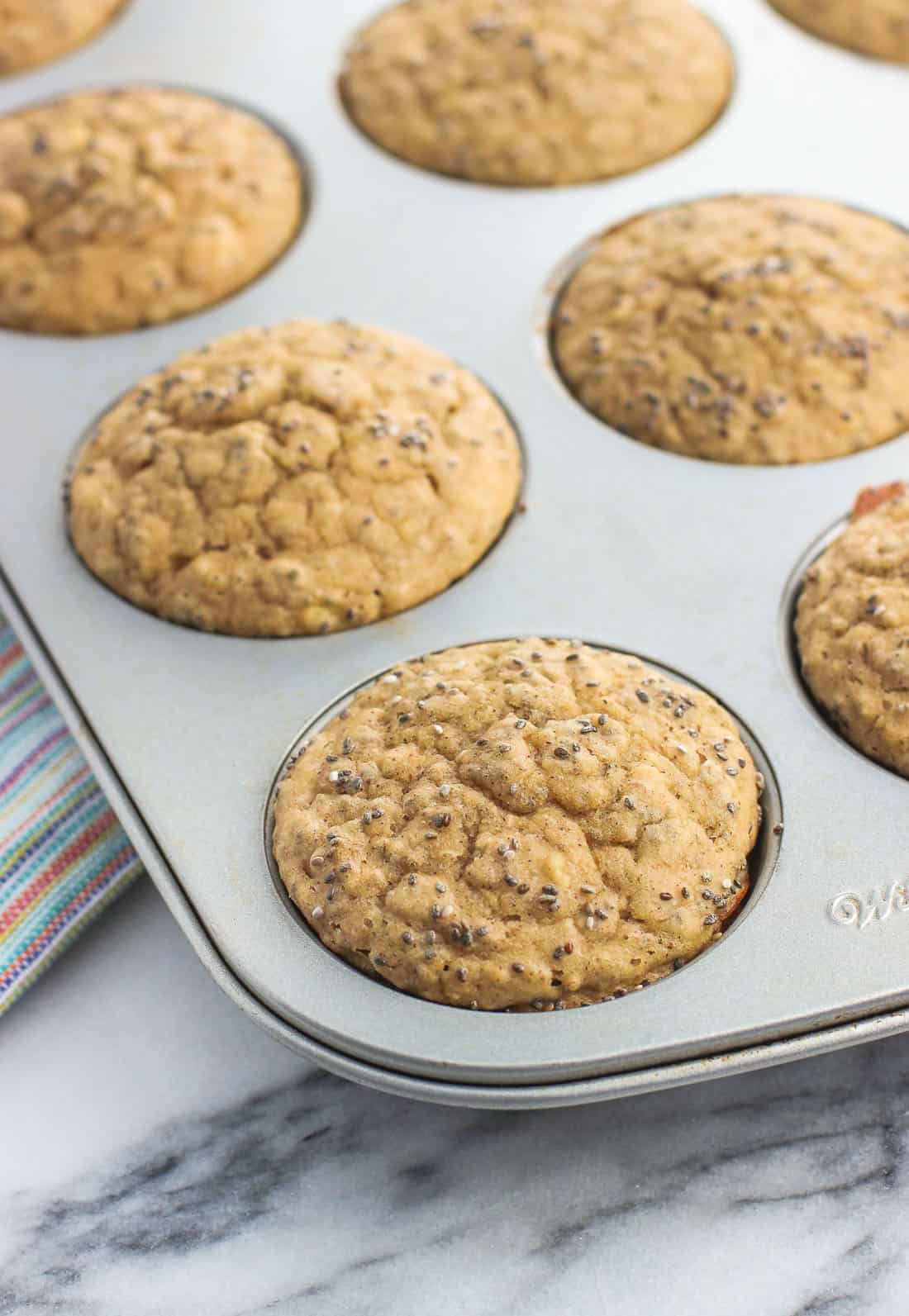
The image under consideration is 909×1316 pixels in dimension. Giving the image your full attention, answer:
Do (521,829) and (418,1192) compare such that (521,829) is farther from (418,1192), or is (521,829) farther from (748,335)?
(748,335)

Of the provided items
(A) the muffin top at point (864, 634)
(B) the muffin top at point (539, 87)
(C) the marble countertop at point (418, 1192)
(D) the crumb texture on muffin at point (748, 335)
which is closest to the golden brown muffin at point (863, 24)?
(B) the muffin top at point (539, 87)

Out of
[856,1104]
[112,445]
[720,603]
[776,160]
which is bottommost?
[856,1104]

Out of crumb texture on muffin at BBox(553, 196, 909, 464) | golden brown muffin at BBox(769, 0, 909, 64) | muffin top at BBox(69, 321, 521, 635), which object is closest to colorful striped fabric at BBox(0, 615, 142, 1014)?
muffin top at BBox(69, 321, 521, 635)

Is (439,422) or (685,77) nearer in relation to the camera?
(439,422)

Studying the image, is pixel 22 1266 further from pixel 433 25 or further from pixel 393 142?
pixel 433 25

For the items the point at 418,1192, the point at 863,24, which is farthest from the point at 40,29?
the point at 418,1192

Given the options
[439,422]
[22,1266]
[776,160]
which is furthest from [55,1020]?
[776,160]

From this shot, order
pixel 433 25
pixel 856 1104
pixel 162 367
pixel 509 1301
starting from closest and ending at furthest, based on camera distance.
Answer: pixel 509 1301 < pixel 856 1104 < pixel 162 367 < pixel 433 25
